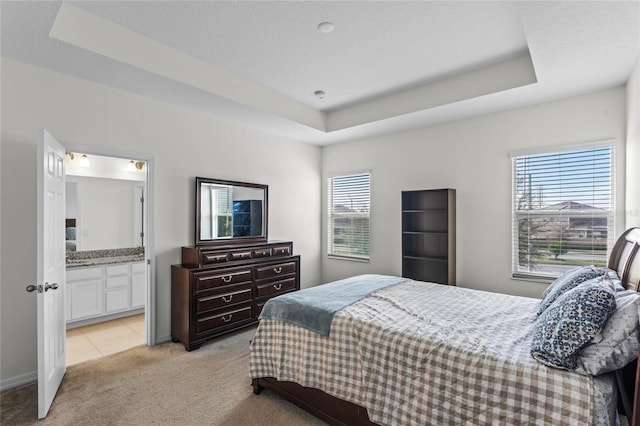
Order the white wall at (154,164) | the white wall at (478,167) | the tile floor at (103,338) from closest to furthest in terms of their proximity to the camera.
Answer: the white wall at (154,164)
the white wall at (478,167)
the tile floor at (103,338)

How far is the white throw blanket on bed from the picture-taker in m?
1.44

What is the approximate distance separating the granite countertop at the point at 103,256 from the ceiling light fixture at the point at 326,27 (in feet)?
13.1

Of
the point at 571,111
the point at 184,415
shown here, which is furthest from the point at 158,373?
the point at 571,111

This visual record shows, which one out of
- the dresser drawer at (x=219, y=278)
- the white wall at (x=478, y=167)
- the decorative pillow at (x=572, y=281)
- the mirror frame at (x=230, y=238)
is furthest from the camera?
the mirror frame at (x=230, y=238)

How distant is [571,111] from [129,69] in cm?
429

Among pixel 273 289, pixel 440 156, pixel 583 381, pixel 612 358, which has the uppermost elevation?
pixel 440 156

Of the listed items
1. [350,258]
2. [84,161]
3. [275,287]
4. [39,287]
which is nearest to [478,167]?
[350,258]

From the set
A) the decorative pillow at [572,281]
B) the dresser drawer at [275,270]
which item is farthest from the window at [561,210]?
the dresser drawer at [275,270]

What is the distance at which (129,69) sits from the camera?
2.75 metres

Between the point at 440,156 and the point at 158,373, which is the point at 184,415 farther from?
the point at 440,156

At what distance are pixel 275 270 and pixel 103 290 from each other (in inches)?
91.8

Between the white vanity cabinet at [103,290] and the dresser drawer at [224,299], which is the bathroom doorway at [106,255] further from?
the dresser drawer at [224,299]

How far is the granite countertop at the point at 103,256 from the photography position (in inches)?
163

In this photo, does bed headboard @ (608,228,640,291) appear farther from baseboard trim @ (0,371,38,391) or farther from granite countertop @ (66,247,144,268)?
granite countertop @ (66,247,144,268)
